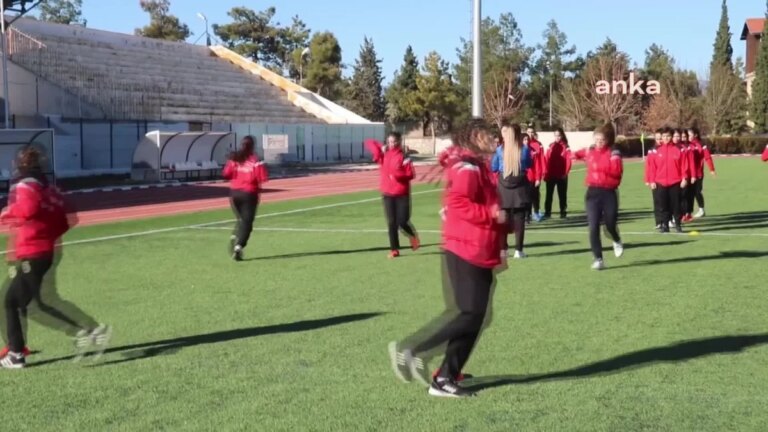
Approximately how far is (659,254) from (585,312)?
16.0ft

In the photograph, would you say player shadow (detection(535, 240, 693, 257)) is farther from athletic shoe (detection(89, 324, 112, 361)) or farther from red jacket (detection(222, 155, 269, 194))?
athletic shoe (detection(89, 324, 112, 361))

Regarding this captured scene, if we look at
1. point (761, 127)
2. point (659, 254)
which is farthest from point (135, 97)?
point (761, 127)

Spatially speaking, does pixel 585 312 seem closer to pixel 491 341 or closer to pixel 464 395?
pixel 491 341

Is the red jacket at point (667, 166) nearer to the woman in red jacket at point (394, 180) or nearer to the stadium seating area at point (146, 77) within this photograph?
the woman in red jacket at point (394, 180)

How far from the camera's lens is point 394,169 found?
44.1 ft

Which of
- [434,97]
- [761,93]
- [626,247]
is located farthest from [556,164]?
[761,93]

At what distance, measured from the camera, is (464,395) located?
6.27 metres

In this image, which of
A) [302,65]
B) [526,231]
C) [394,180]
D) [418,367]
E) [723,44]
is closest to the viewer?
[418,367]

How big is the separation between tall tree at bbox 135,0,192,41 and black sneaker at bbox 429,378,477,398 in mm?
88422

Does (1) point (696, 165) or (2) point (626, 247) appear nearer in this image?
(2) point (626, 247)

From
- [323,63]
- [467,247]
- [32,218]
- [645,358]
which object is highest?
[323,63]

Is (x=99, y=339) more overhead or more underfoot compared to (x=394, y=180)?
more underfoot

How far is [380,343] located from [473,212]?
2.07 m

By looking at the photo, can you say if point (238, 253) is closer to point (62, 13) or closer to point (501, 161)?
point (501, 161)
